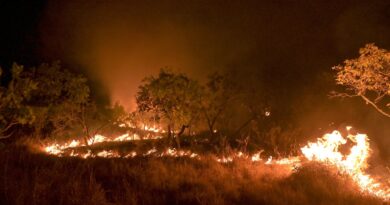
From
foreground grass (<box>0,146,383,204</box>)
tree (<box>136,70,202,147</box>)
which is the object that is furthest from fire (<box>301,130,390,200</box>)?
tree (<box>136,70,202,147</box>)

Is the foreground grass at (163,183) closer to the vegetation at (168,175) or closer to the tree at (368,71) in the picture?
the vegetation at (168,175)

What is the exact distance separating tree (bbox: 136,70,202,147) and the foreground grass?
665 cm

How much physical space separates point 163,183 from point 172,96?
9302 millimetres

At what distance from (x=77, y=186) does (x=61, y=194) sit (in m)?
0.31

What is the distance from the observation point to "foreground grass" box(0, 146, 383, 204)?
7.11 m

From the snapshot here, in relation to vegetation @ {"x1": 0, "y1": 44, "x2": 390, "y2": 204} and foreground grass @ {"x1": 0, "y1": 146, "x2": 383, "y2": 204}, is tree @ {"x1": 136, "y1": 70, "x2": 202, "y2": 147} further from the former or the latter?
foreground grass @ {"x1": 0, "y1": 146, "x2": 383, "y2": 204}

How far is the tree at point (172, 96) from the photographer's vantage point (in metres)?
17.8

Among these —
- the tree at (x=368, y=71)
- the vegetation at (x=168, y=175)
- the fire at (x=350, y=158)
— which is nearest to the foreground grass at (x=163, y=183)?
the vegetation at (x=168, y=175)

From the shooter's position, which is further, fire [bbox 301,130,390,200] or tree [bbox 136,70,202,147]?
tree [bbox 136,70,202,147]

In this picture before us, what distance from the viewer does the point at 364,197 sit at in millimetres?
8516

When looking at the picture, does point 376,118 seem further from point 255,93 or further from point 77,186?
point 77,186

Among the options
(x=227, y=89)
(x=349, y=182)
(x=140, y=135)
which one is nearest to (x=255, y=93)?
(x=227, y=89)

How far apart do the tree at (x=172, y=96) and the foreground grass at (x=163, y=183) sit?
6.65 m

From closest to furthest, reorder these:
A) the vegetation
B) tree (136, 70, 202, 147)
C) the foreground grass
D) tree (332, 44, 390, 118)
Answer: the foreground grass → the vegetation → tree (332, 44, 390, 118) → tree (136, 70, 202, 147)
